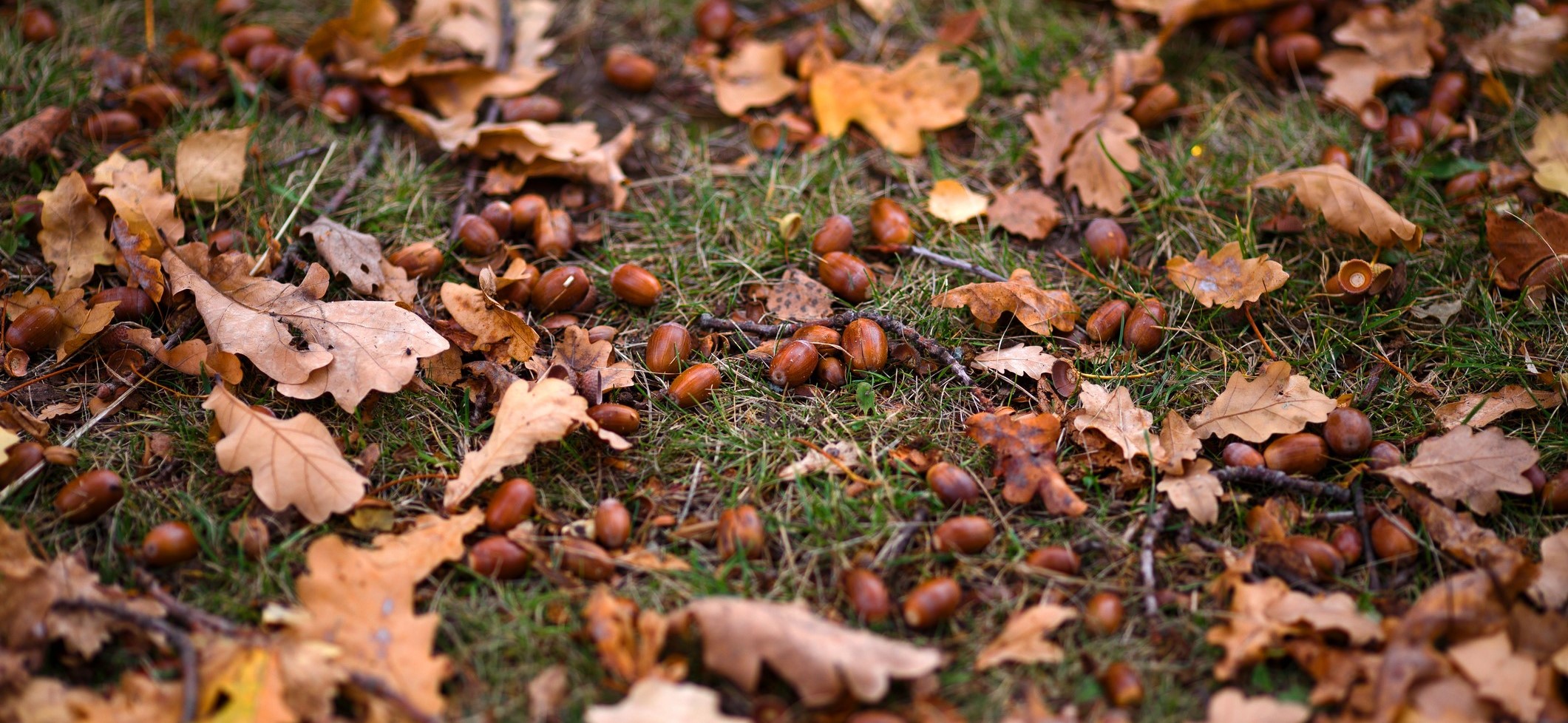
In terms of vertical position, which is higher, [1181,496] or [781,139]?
[781,139]

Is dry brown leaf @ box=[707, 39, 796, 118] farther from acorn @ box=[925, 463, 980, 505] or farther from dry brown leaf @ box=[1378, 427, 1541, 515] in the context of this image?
dry brown leaf @ box=[1378, 427, 1541, 515]

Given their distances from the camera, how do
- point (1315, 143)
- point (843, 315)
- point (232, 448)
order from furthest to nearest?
point (1315, 143), point (843, 315), point (232, 448)

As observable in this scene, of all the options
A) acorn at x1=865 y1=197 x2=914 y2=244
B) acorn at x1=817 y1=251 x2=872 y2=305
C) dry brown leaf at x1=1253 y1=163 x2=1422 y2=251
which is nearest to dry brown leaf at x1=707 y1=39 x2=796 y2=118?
acorn at x1=865 y1=197 x2=914 y2=244

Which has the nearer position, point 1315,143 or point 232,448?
point 232,448

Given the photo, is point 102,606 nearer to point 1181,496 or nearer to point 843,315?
point 843,315

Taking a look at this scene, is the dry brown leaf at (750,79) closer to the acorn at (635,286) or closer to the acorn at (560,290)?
the acorn at (635,286)

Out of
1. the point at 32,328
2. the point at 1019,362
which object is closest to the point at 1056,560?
the point at 1019,362

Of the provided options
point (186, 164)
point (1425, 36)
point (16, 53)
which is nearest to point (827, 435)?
point (186, 164)
